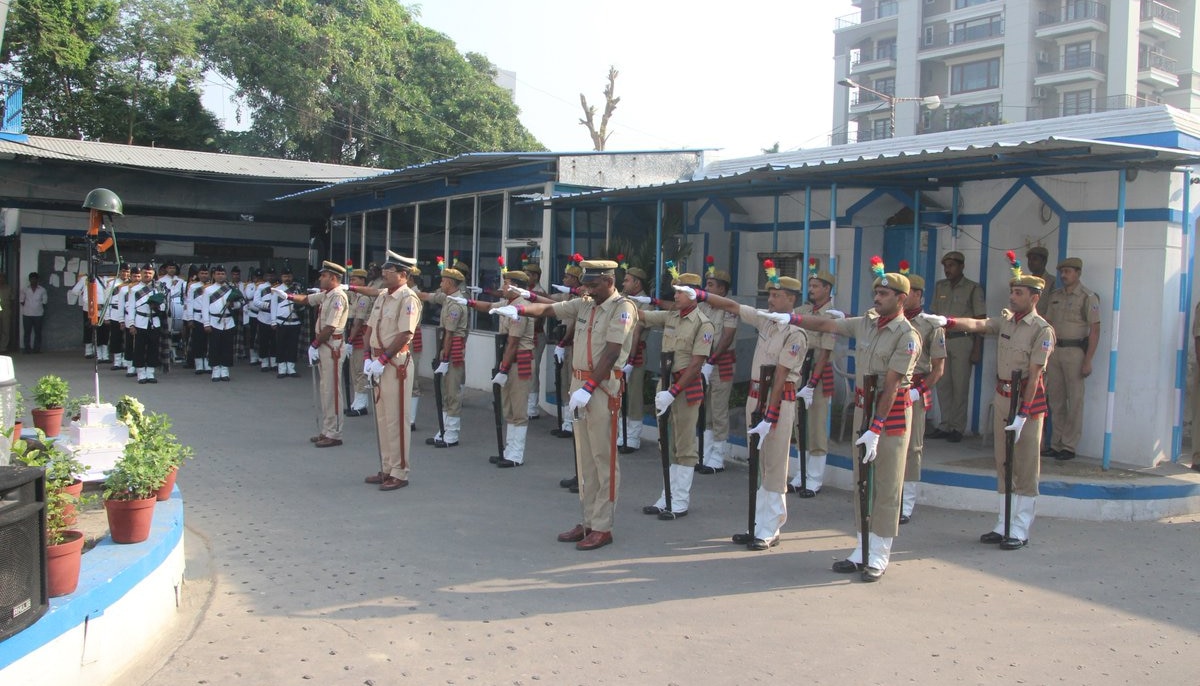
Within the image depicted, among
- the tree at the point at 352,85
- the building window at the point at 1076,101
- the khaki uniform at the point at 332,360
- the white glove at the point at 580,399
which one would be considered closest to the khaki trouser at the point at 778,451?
the white glove at the point at 580,399

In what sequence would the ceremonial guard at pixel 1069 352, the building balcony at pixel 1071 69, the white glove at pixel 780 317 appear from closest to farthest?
the white glove at pixel 780 317 < the ceremonial guard at pixel 1069 352 < the building balcony at pixel 1071 69

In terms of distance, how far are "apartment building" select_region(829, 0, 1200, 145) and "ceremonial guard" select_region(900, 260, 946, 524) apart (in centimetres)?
4038

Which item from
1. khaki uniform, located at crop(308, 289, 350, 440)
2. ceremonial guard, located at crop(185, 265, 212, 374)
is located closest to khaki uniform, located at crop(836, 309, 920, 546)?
khaki uniform, located at crop(308, 289, 350, 440)

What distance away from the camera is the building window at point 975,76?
167 ft

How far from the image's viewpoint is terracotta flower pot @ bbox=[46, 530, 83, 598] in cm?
407

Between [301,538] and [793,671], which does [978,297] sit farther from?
[301,538]

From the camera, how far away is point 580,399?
667 cm

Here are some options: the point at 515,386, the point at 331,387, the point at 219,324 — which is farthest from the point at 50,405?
the point at 219,324

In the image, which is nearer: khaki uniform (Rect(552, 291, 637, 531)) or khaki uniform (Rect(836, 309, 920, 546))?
khaki uniform (Rect(836, 309, 920, 546))

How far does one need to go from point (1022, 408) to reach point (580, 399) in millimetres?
3256

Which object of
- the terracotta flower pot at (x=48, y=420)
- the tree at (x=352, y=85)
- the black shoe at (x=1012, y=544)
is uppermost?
the tree at (x=352, y=85)

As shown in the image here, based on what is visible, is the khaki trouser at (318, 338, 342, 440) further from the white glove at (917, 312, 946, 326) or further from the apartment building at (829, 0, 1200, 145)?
the apartment building at (829, 0, 1200, 145)

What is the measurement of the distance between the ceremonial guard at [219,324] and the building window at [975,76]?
45946mm

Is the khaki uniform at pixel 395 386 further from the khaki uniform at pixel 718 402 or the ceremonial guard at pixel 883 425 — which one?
the ceremonial guard at pixel 883 425
